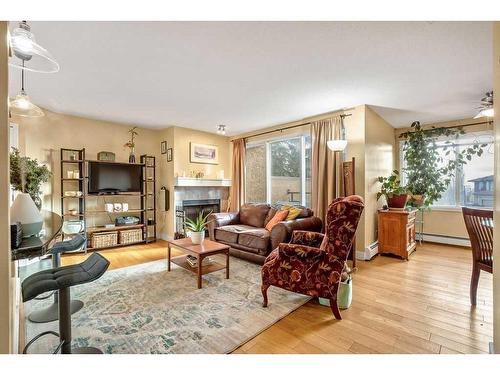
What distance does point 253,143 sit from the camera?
17.7 feet

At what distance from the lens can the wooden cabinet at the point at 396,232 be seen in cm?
368

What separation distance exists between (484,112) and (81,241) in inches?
195

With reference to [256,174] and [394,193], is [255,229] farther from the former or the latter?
[394,193]

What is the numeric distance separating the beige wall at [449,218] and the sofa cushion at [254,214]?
336cm

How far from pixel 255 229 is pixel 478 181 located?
4.25 m

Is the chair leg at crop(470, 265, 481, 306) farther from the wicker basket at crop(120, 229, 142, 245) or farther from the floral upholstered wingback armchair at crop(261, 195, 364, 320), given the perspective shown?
the wicker basket at crop(120, 229, 142, 245)

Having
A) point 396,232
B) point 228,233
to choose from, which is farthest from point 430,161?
point 228,233

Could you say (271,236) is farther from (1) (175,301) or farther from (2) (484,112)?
(2) (484,112)

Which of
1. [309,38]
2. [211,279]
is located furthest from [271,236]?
[309,38]

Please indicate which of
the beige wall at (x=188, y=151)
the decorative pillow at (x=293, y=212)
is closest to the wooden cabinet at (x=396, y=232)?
the decorative pillow at (x=293, y=212)

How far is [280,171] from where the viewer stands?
5.02 m

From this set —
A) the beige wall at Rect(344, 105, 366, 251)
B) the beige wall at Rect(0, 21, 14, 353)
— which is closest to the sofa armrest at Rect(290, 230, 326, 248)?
the beige wall at Rect(344, 105, 366, 251)

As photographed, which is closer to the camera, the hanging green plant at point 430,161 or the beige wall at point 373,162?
the beige wall at point 373,162

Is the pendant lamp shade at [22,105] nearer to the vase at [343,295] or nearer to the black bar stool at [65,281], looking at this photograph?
the black bar stool at [65,281]
